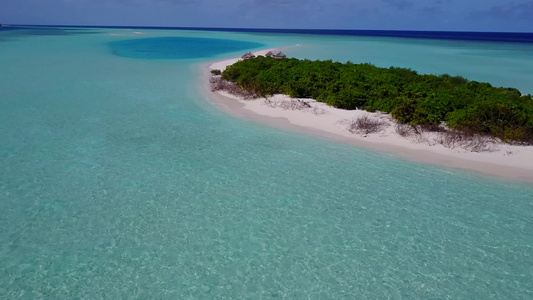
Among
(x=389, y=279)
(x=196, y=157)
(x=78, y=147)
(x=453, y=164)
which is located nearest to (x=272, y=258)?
(x=389, y=279)

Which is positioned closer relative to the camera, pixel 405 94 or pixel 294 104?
pixel 405 94

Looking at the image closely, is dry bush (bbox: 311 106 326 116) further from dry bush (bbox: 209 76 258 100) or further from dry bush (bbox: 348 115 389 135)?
dry bush (bbox: 209 76 258 100)

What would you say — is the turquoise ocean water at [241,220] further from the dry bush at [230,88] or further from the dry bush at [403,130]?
the dry bush at [230,88]

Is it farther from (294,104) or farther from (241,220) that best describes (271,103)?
(241,220)

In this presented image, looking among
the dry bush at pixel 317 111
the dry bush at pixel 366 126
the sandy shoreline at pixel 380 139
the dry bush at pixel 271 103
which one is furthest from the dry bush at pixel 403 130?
the dry bush at pixel 271 103

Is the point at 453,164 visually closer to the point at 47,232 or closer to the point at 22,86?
the point at 47,232

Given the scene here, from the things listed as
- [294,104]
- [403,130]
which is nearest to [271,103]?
[294,104]
